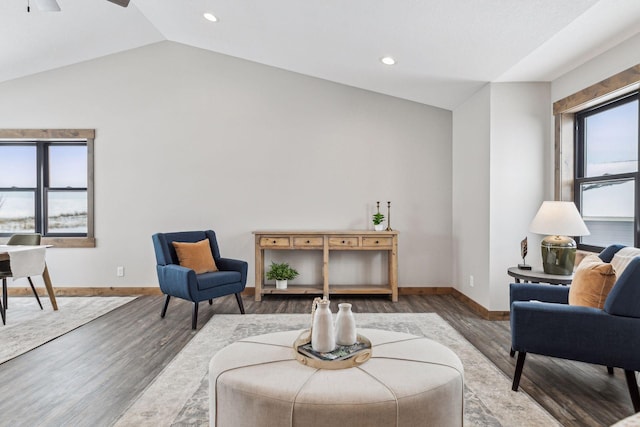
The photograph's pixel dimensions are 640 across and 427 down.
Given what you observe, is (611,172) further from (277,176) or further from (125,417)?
(125,417)

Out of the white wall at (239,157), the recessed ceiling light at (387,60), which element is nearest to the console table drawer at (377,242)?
the white wall at (239,157)

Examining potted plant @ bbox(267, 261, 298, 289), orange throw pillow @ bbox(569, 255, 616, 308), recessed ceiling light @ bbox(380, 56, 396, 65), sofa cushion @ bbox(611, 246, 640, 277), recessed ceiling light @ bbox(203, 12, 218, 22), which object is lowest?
potted plant @ bbox(267, 261, 298, 289)

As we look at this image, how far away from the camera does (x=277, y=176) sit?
4941 millimetres

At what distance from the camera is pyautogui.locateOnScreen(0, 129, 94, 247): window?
5.00 m

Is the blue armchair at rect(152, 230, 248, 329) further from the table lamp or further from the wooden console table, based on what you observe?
the table lamp

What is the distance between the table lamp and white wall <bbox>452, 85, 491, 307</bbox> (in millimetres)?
800

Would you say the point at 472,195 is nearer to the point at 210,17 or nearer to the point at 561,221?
the point at 561,221

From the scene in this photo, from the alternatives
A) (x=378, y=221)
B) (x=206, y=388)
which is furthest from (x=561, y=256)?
(x=206, y=388)

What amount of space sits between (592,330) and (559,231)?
102 centimetres

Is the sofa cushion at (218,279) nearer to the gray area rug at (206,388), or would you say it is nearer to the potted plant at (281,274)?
the gray area rug at (206,388)

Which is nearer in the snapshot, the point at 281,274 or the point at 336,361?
the point at 336,361

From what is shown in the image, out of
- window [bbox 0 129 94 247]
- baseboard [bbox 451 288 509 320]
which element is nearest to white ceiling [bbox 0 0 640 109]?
window [bbox 0 129 94 247]

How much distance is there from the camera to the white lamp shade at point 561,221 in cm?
286

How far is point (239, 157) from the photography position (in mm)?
4949
